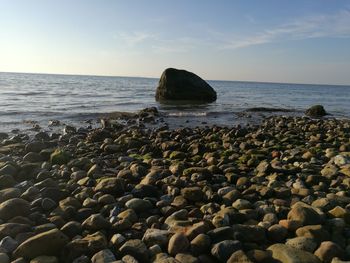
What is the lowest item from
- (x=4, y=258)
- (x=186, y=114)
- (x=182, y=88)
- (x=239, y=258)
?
(x=4, y=258)

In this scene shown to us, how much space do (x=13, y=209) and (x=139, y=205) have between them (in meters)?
1.63

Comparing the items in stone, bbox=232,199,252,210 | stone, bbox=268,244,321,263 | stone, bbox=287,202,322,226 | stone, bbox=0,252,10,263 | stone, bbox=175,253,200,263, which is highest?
stone, bbox=287,202,322,226

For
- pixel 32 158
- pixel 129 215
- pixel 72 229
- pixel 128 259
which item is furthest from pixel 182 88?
pixel 128 259

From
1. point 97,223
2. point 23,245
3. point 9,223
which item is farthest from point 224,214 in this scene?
point 9,223

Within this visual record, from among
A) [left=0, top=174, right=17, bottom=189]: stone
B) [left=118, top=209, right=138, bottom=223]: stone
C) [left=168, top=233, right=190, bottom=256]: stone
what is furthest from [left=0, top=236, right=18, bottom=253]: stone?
[left=0, top=174, right=17, bottom=189]: stone

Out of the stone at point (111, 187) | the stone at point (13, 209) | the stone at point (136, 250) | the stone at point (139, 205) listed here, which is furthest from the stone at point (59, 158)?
the stone at point (136, 250)

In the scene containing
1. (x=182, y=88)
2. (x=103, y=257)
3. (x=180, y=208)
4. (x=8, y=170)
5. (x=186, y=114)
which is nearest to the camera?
(x=103, y=257)

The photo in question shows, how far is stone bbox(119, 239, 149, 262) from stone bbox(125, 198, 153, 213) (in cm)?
101

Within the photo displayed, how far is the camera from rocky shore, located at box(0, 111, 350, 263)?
147 inches

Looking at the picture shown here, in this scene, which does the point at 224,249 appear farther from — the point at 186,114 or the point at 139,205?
the point at 186,114

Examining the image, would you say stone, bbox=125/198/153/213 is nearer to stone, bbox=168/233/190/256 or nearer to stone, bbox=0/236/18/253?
stone, bbox=168/233/190/256

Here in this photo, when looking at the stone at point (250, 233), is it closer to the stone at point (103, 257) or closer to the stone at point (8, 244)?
the stone at point (103, 257)

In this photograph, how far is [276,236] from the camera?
408 cm

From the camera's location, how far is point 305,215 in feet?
14.2
